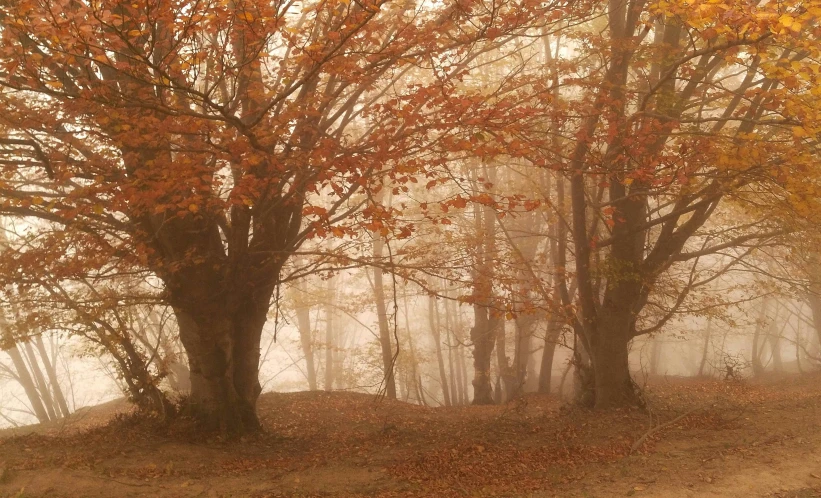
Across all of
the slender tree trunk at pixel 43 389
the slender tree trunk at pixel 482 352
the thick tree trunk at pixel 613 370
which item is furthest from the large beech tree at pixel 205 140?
the slender tree trunk at pixel 43 389

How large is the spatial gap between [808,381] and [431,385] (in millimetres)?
21848

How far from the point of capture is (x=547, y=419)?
1036 centimetres

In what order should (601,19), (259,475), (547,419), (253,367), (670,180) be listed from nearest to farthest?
(259,475) < (670,180) < (253,367) < (547,419) < (601,19)

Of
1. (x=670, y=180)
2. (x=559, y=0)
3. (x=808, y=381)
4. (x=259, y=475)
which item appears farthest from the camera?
(x=808, y=381)

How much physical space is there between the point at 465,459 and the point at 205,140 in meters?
5.01

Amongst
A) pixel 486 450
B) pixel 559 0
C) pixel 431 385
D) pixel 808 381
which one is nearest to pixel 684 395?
pixel 808 381

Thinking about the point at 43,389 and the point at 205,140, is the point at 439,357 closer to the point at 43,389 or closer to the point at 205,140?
the point at 43,389

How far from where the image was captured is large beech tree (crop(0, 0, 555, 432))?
5852mm

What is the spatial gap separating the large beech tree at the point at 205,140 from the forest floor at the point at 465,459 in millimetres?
1208

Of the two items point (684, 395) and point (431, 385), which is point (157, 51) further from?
point (431, 385)

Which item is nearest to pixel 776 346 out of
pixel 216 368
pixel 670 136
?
pixel 670 136

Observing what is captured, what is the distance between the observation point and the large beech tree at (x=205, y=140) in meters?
5.85

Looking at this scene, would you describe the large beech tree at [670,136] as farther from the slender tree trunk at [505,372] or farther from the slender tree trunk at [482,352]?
the slender tree trunk at [505,372]

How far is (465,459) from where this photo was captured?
299 inches
